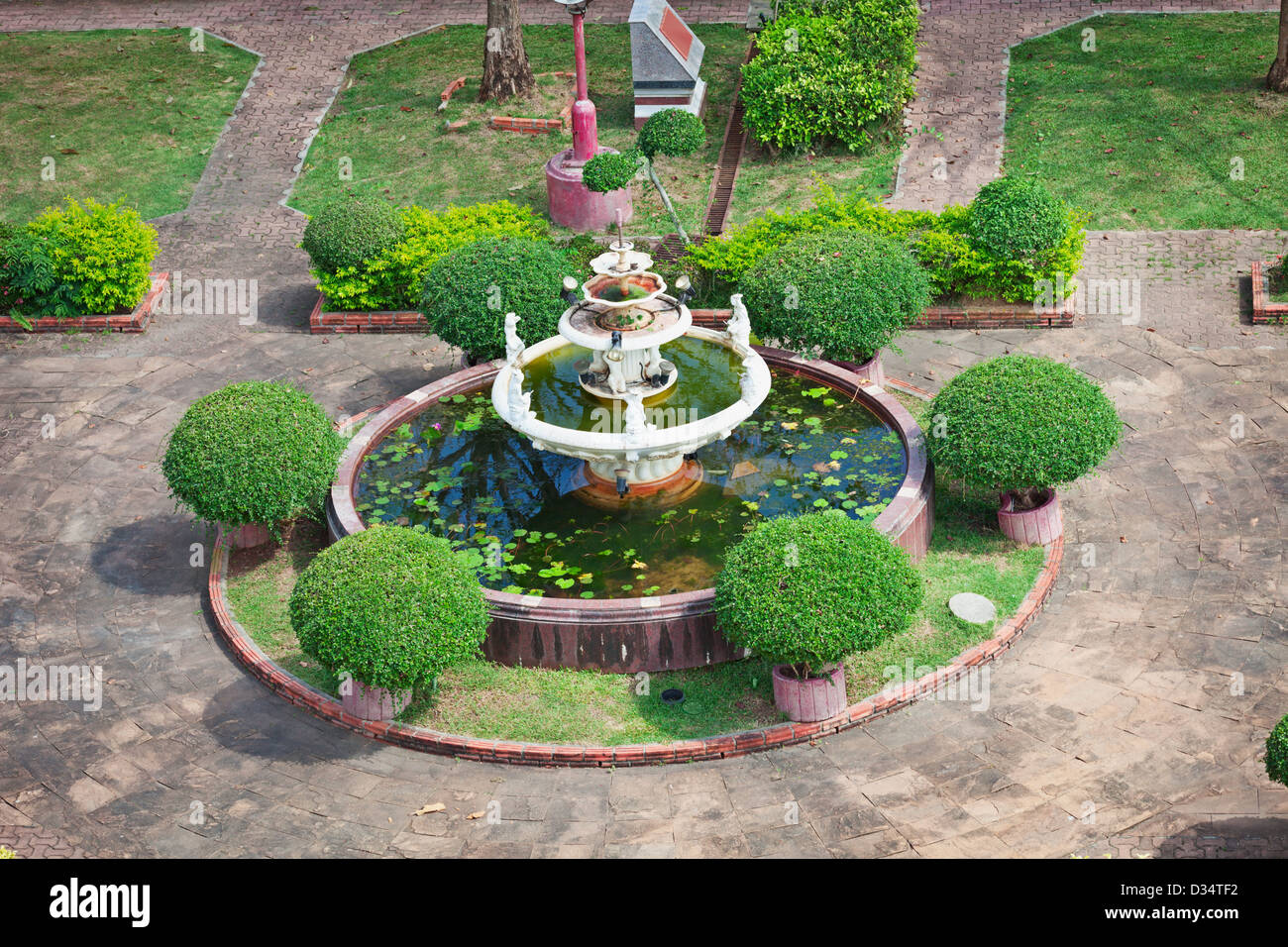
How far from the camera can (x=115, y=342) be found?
21922mm

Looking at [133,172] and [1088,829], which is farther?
[133,172]

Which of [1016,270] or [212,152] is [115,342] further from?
[1016,270]

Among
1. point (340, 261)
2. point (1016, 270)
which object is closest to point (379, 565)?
point (340, 261)

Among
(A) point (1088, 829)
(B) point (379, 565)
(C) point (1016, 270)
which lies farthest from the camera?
(C) point (1016, 270)

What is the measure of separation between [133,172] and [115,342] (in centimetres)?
545

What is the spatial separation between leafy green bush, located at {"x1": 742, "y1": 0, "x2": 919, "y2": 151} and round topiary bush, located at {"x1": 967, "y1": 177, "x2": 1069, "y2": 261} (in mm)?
4996

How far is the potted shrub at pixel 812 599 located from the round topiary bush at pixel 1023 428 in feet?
6.63

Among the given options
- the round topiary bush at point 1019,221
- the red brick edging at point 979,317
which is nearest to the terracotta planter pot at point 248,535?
the red brick edging at point 979,317

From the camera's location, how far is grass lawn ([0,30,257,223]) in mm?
25844

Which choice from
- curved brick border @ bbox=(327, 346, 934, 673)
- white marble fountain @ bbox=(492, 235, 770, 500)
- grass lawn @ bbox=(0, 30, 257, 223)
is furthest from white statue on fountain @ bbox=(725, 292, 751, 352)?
grass lawn @ bbox=(0, 30, 257, 223)

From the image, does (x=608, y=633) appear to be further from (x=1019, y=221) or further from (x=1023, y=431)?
(x=1019, y=221)

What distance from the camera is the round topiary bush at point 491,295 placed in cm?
1878

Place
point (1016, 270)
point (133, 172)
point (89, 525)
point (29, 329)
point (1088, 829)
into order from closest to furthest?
1. point (1088, 829)
2. point (89, 525)
3. point (1016, 270)
4. point (29, 329)
5. point (133, 172)

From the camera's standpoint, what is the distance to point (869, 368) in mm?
19109
